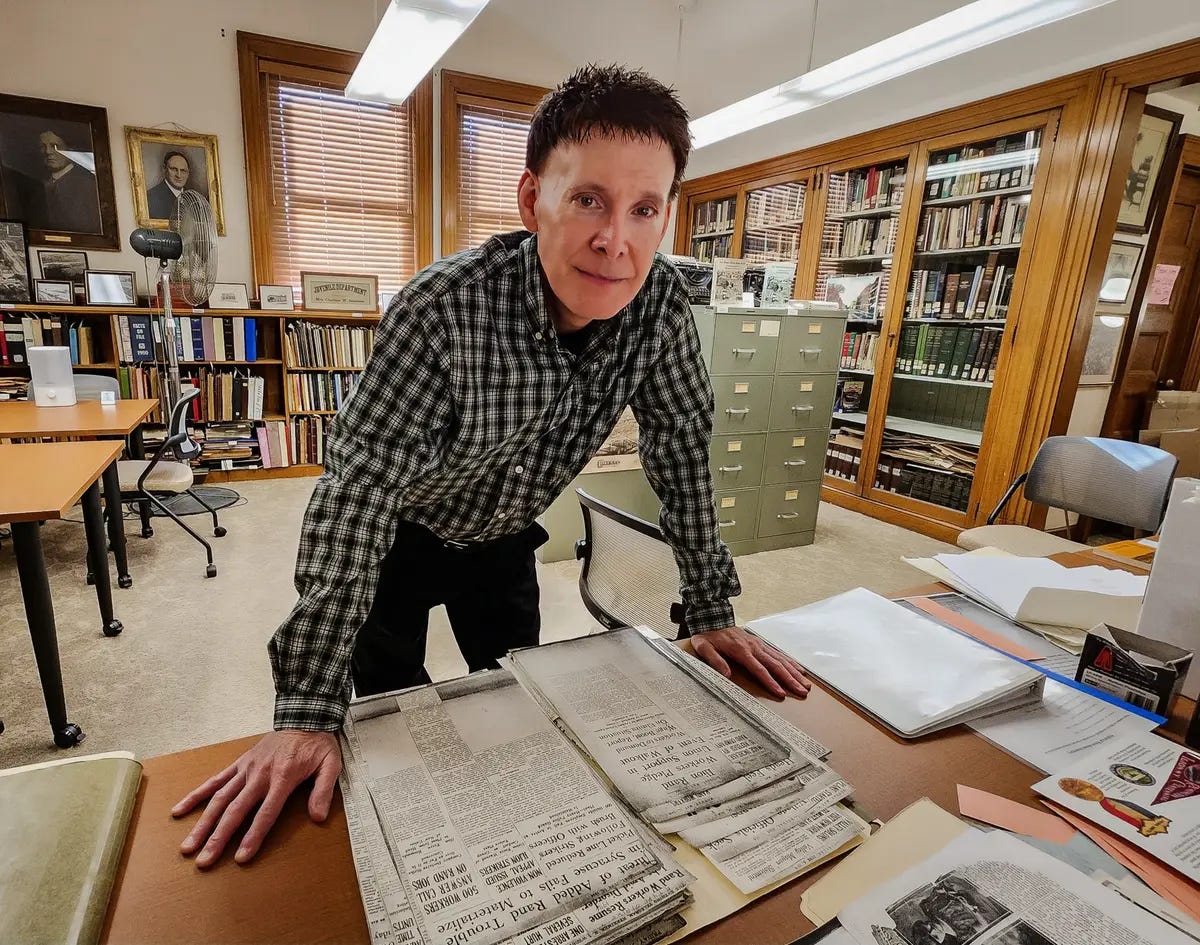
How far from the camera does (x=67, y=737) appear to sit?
1781mm

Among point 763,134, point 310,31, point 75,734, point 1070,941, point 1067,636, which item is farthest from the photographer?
point 763,134

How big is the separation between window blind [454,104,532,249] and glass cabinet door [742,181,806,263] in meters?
1.84

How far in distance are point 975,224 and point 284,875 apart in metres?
4.33

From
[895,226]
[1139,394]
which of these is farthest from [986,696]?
[1139,394]

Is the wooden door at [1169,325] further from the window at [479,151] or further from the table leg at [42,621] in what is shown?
the table leg at [42,621]

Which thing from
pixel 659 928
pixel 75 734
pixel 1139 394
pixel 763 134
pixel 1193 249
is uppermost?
pixel 763 134

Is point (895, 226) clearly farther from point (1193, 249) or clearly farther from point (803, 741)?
point (803, 741)

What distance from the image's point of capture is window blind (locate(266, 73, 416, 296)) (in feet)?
14.9

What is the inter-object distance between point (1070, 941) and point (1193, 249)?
201 inches

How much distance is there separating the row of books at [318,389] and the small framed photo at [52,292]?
1.36m

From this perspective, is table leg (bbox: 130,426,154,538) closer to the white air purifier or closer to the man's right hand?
the white air purifier

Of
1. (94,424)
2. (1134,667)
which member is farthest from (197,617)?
(1134,667)

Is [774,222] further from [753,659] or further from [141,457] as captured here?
[753,659]

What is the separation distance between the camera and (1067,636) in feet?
3.34
